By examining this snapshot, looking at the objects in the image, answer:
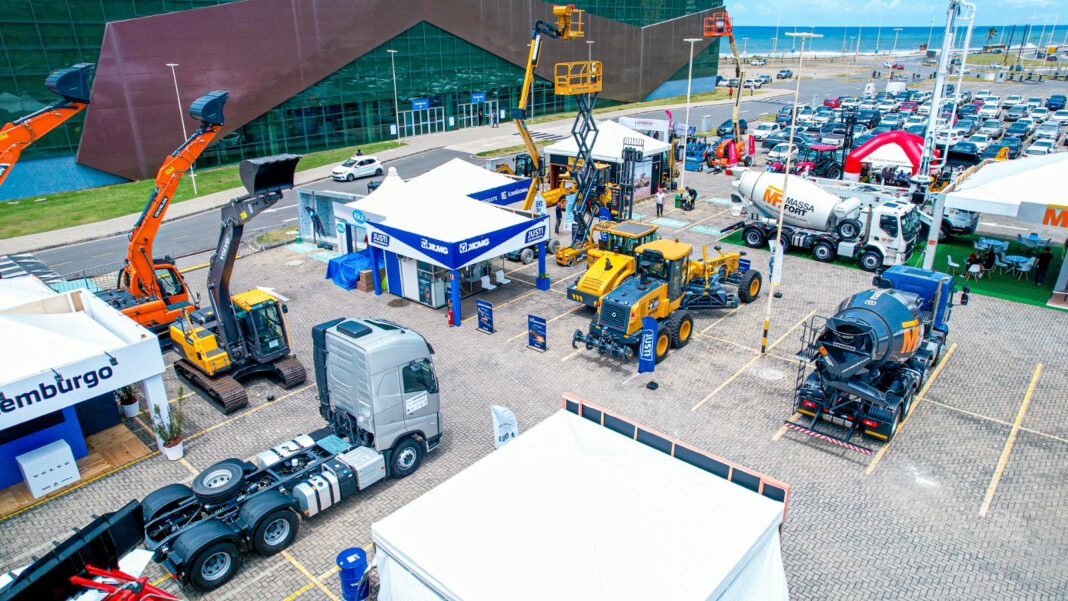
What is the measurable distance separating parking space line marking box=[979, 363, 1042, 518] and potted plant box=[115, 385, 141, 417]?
18.6 m

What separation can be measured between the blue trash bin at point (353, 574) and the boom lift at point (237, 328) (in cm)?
750

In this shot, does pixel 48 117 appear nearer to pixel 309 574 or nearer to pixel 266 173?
pixel 266 173

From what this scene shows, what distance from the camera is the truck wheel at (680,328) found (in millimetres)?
18250

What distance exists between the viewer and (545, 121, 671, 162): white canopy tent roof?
32.5 m

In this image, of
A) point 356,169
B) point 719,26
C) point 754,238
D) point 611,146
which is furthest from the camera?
point 719,26

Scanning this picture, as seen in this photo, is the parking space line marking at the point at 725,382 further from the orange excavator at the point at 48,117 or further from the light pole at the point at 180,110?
the light pole at the point at 180,110

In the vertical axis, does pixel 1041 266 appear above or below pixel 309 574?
above

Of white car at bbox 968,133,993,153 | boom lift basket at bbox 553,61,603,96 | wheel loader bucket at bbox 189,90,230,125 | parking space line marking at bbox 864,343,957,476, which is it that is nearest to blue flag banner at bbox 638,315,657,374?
parking space line marking at bbox 864,343,957,476

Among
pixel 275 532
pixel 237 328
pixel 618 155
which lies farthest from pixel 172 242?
pixel 275 532

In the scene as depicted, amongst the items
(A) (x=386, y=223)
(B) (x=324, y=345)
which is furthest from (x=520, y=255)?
(B) (x=324, y=345)

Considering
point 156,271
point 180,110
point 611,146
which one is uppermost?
point 180,110

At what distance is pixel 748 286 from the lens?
70.1 feet

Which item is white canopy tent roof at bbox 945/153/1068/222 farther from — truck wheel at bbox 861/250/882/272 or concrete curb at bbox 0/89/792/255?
concrete curb at bbox 0/89/792/255

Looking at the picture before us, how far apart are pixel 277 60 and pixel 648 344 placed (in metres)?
39.4
